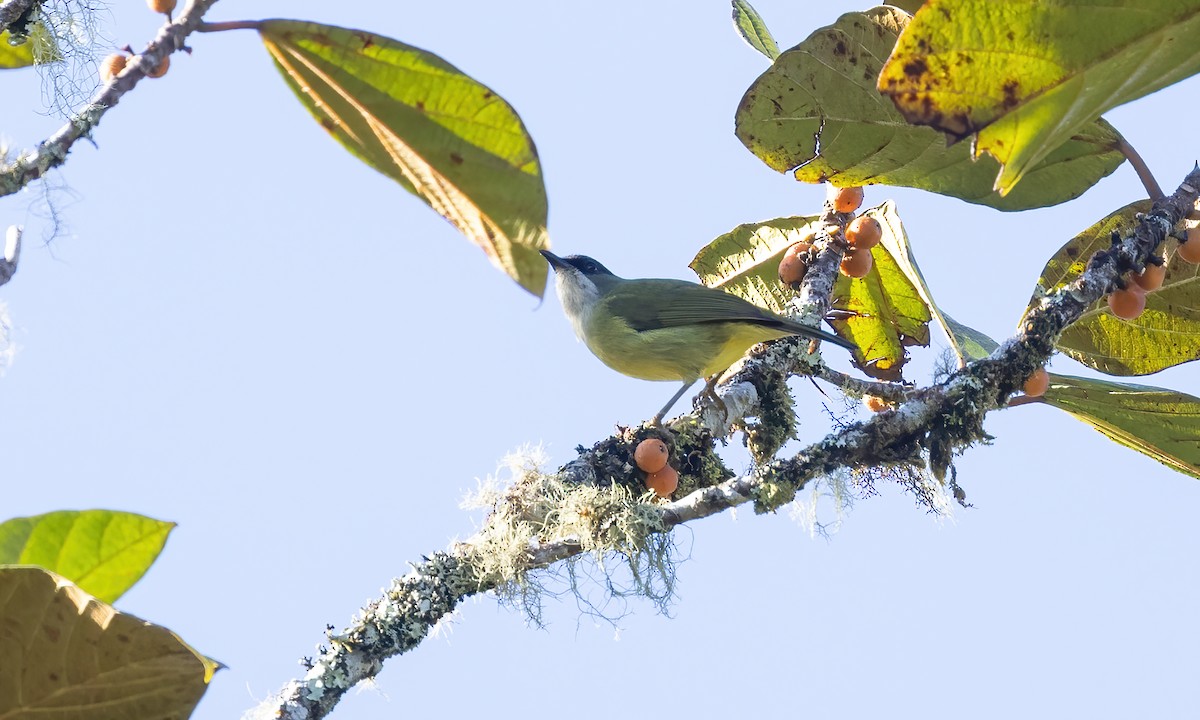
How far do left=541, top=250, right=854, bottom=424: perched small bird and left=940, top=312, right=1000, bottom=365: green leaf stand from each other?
2.13 ft

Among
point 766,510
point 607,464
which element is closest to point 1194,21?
point 766,510

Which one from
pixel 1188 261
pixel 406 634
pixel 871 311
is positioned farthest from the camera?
pixel 871 311

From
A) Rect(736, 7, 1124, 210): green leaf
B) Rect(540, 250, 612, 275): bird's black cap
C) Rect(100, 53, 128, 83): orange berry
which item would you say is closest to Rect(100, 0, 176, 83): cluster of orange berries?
Rect(100, 53, 128, 83): orange berry

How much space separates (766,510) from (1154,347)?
1.62 metres

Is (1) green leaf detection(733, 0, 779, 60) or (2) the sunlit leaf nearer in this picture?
(2) the sunlit leaf

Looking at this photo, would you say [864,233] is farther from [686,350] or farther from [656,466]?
[686,350]

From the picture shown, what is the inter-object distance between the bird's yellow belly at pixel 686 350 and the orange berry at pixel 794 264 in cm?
56

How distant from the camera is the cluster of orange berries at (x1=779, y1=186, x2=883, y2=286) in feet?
12.0

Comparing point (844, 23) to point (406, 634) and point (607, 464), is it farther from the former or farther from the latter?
point (406, 634)

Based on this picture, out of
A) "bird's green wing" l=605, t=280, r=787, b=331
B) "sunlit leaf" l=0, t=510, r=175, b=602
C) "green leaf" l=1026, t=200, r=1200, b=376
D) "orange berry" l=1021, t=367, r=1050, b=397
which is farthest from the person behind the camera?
"bird's green wing" l=605, t=280, r=787, b=331

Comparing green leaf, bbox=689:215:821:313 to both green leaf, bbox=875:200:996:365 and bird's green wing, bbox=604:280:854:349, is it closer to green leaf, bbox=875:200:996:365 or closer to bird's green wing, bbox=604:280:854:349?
bird's green wing, bbox=604:280:854:349

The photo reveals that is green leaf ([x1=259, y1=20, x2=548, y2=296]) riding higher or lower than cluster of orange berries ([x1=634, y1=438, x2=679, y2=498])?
lower

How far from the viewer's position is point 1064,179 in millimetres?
3367

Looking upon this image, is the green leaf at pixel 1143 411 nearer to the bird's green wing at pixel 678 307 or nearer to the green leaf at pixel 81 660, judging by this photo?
the bird's green wing at pixel 678 307
